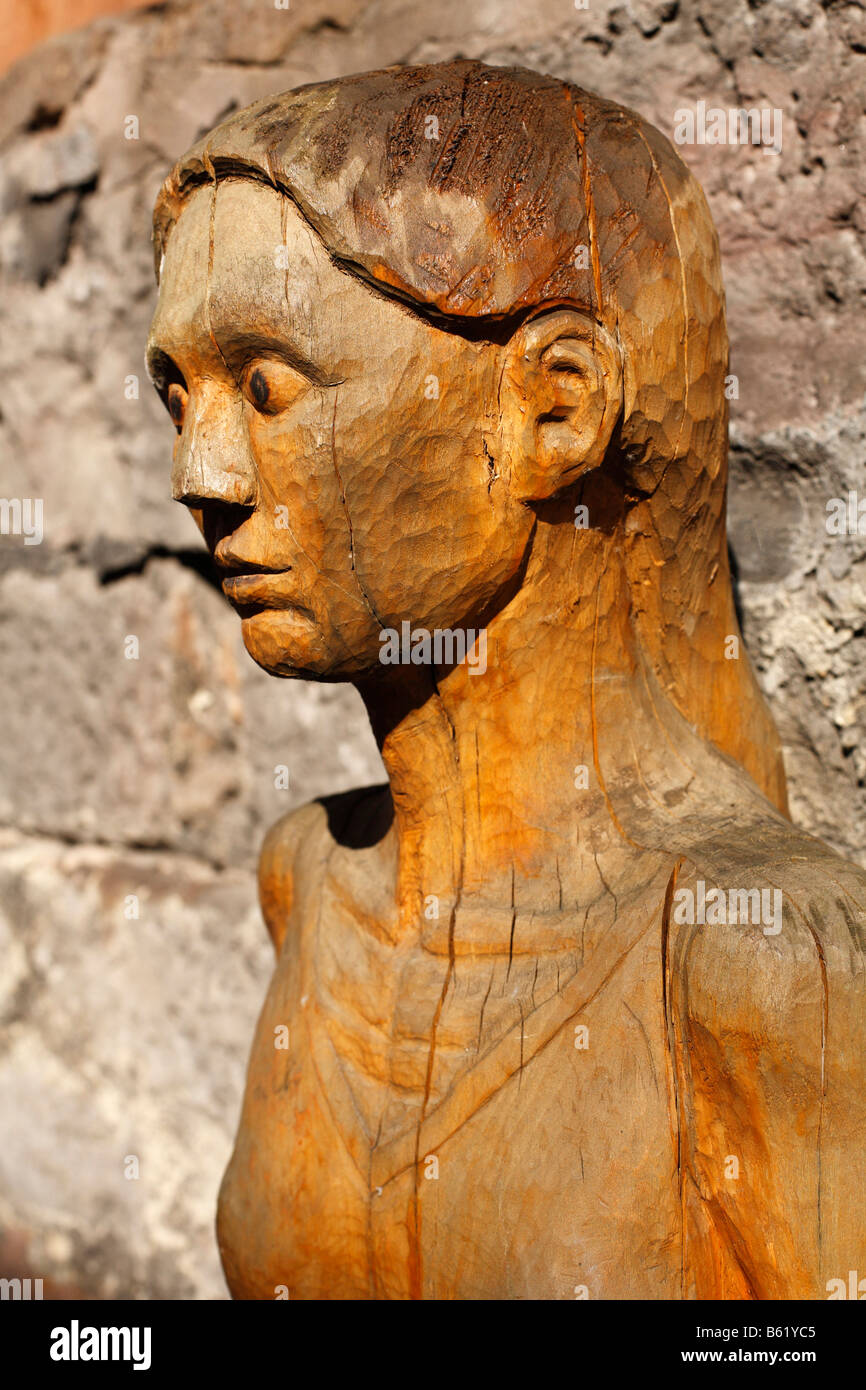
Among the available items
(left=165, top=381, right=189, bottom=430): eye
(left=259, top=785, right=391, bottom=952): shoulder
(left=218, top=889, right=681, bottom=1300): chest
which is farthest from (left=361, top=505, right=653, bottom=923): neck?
(left=165, top=381, right=189, bottom=430): eye

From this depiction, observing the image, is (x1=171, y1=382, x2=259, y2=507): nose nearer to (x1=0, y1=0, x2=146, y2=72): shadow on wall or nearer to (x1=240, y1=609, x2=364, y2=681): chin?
(x1=240, y1=609, x2=364, y2=681): chin

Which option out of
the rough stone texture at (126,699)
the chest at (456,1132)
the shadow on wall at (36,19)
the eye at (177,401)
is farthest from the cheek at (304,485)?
the shadow on wall at (36,19)

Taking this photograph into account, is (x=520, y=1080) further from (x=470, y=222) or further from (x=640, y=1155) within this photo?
(x=470, y=222)

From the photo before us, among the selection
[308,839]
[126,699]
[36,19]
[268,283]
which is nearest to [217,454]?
[268,283]

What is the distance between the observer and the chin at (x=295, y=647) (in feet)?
4.79

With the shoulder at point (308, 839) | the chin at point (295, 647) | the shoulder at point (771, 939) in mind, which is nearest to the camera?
the shoulder at point (771, 939)

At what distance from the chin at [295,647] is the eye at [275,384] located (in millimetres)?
226

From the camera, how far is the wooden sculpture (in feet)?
4.34

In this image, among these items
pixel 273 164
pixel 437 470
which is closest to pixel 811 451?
pixel 437 470

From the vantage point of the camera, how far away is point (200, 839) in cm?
292

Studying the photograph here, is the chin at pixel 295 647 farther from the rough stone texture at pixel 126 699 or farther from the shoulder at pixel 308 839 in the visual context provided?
the rough stone texture at pixel 126 699

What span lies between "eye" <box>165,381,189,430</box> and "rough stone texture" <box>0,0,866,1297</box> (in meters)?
1.06

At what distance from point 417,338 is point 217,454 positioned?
0.82ft

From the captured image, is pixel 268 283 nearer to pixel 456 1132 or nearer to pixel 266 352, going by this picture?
pixel 266 352
